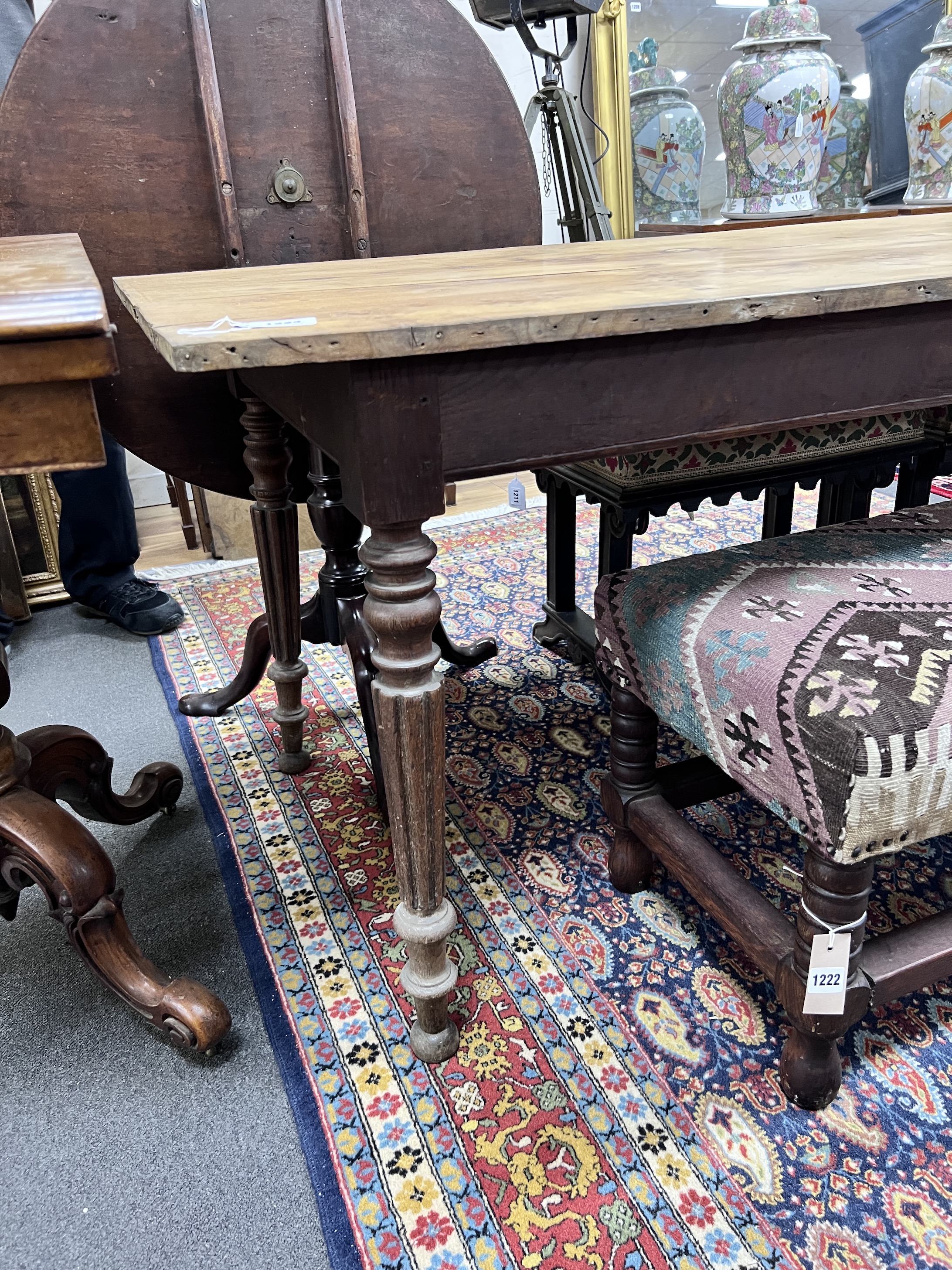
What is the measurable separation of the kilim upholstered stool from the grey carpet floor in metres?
0.46

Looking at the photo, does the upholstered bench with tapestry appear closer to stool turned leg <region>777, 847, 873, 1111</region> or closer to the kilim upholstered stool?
the kilim upholstered stool

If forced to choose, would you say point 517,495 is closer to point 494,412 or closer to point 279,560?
point 279,560

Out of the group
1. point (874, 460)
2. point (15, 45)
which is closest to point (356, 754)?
point (874, 460)

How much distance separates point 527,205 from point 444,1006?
1126 mm

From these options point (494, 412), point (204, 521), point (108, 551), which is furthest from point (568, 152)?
point (494, 412)

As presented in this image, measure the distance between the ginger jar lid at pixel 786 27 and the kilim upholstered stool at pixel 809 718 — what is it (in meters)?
1.52

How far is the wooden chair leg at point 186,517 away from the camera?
7.90 ft

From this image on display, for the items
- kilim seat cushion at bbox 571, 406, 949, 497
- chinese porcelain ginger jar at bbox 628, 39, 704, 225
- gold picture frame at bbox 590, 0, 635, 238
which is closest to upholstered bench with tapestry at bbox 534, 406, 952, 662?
kilim seat cushion at bbox 571, 406, 949, 497

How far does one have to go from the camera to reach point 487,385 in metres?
0.63

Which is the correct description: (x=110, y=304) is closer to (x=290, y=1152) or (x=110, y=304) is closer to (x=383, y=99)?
(x=383, y=99)

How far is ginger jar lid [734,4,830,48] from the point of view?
1966mm

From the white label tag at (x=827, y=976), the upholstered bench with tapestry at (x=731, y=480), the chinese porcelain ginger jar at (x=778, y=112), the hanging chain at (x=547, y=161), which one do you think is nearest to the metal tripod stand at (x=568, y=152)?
the hanging chain at (x=547, y=161)

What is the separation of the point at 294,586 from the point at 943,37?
1925 millimetres


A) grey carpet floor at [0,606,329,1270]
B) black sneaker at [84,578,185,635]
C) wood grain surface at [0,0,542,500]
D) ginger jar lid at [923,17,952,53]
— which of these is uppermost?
ginger jar lid at [923,17,952,53]
